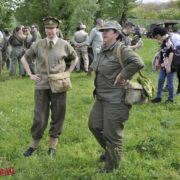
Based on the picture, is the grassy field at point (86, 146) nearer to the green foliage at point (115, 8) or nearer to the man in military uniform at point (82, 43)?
the man in military uniform at point (82, 43)

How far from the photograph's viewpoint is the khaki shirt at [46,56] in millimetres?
5809

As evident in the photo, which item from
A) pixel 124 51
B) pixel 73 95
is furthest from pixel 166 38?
pixel 124 51

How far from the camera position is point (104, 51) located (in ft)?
16.9

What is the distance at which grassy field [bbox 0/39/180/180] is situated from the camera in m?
5.47

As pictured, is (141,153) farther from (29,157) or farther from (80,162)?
(29,157)

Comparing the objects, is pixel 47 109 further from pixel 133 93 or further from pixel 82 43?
pixel 82 43

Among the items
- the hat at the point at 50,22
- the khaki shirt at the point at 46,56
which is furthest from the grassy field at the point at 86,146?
the hat at the point at 50,22

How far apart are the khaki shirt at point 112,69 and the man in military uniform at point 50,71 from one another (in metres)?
0.82

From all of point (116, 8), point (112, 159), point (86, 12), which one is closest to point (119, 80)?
point (112, 159)

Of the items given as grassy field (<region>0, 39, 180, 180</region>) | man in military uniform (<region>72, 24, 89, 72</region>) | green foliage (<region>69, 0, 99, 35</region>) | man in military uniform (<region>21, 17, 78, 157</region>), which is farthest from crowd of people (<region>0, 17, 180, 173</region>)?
green foliage (<region>69, 0, 99, 35</region>)

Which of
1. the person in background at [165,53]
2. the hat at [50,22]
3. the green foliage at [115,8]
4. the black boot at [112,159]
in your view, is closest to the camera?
the black boot at [112,159]

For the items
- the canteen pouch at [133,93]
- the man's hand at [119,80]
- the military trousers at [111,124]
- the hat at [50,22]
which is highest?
the hat at [50,22]

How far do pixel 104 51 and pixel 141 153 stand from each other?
6.35 ft

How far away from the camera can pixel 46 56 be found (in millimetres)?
5789
